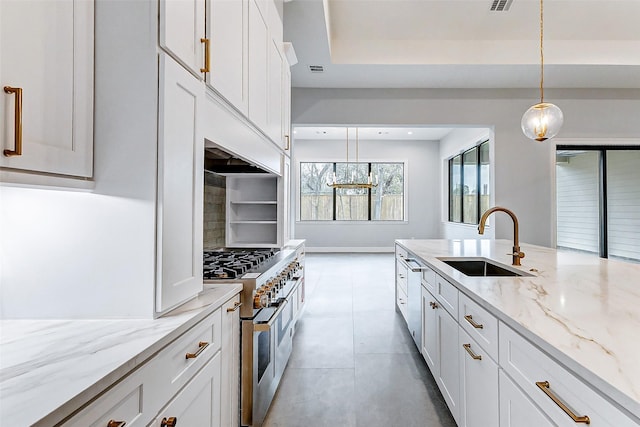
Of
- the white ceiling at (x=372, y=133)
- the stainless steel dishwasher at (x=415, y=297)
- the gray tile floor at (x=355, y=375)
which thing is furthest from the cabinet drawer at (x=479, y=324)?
the white ceiling at (x=372, y=133)

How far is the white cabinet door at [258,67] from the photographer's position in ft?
6.77

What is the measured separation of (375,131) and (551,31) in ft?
14.7

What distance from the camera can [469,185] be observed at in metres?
7.57

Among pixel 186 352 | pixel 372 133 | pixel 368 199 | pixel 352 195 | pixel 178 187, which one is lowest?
pixel 186 352

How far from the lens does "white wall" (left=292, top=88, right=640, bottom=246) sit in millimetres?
5258

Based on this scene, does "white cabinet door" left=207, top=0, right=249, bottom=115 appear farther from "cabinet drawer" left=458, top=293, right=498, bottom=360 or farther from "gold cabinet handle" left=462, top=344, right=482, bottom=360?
"gold cabinet handle" left=462, top=344, right=482, bottom=360

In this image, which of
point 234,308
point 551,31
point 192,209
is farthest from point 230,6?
point 551,31

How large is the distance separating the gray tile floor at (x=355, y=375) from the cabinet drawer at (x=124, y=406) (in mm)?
1324

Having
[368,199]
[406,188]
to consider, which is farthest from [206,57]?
[406,188]

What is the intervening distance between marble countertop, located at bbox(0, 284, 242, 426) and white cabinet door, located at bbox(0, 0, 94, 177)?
0.46 metres

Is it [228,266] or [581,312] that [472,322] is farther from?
[228,266]

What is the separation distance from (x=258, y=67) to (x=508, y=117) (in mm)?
4514

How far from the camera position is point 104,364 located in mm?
801

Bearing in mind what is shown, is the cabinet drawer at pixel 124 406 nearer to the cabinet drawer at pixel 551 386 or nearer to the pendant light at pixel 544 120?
the cabinet drawer at pixel 551 386
